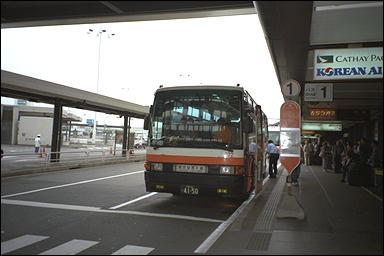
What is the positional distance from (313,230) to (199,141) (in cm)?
355

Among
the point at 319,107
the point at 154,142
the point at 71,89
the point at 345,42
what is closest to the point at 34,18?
the point at 154,142

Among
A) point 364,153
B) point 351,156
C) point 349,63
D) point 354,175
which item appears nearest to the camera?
point 349,63

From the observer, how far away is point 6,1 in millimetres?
5941

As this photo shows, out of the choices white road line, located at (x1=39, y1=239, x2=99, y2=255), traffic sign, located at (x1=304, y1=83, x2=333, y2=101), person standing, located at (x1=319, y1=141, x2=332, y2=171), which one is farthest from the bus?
person standing, located at (x1=319, y1=141, x2=332, y2=171)

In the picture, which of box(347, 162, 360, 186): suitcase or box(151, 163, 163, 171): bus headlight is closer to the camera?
box(151, 163, 163, 171): bus headlight

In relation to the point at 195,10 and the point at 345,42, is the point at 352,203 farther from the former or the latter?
the point at 195,10

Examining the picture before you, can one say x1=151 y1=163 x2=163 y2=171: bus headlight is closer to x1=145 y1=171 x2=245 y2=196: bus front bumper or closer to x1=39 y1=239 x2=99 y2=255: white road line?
x1=145 y1=171 x2=245 y2=196: bus front bumper

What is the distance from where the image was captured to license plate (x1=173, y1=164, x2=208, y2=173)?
972 centimetres

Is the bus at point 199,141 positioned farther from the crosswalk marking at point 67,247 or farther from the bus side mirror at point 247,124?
the crosswalk marking at point 67,247

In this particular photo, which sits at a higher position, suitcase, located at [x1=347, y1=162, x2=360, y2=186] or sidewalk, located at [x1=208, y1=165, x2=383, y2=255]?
suitcase, located at [x1=347, y1=162, x2=360, y2=186]

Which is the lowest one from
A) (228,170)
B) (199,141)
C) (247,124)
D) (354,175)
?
(354,175)

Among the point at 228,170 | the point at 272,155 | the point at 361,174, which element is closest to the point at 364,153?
the point at 361,174

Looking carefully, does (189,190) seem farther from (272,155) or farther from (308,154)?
(308,154)

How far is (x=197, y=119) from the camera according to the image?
999 centimetres
